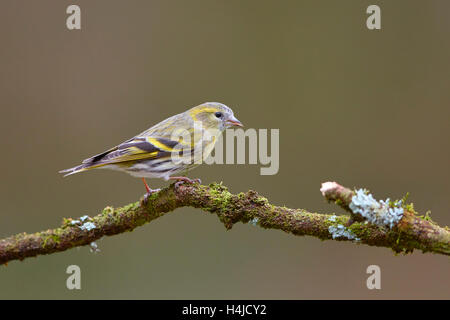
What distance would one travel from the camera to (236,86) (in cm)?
805

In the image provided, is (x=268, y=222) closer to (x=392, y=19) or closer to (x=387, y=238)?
(x=387, y=238)

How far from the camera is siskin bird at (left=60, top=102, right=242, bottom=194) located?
3.96 m

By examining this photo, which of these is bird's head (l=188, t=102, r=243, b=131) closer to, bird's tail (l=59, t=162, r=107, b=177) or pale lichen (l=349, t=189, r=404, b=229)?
bird's tail (l=59, t=162, r=107, b=177)

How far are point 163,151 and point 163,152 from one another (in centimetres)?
1

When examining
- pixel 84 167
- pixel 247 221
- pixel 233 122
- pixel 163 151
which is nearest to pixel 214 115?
pixel 233 122

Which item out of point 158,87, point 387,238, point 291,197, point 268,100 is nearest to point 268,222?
point 387,238

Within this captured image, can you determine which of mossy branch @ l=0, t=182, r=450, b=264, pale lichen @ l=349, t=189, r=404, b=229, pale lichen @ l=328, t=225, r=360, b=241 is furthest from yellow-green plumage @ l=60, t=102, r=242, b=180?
pale lichen @ l=349, t=189, r=404, b=229

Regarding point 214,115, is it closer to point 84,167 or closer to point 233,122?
point 233,122

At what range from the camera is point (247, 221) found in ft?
10.1

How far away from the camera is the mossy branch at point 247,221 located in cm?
262

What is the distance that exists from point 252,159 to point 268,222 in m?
1.06

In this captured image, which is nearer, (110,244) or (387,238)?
(387,238)

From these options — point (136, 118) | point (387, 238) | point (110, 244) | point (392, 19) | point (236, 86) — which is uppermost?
point (392, 19)

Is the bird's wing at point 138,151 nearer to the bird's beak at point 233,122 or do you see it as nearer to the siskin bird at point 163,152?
the siskin bird at point 163,152
